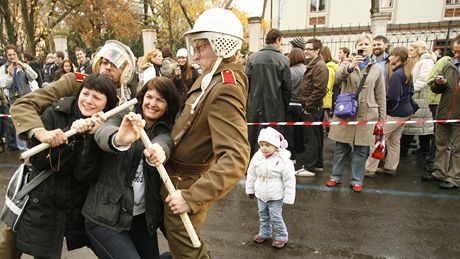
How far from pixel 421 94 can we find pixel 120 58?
18.6 ft

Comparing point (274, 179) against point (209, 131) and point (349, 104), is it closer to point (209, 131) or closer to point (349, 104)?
point (209, 131)

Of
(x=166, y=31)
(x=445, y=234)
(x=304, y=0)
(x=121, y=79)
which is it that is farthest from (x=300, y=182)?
(x=304, y=0)

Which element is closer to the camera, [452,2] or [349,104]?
[349,104]

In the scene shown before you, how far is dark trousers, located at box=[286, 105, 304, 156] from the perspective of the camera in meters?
5.95

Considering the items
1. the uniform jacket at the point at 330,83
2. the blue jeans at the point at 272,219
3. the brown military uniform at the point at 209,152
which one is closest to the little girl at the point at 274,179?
the blue jeans at the point at 272,219

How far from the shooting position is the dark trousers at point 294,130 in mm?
→ 5948

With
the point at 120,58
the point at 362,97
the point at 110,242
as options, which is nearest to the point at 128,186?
the point at 110,242

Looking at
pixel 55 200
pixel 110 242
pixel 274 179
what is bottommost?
pixel 274 179

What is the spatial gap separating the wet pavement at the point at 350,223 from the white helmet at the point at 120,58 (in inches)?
75.8

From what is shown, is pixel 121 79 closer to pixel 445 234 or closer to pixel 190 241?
pixel 190 241

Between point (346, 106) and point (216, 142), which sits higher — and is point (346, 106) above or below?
below

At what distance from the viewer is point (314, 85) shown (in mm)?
5367

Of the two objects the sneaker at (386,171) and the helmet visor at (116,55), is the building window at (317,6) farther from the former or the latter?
the helmet visor at (116,55)

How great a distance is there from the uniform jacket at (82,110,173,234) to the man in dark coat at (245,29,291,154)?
11.4 feet
